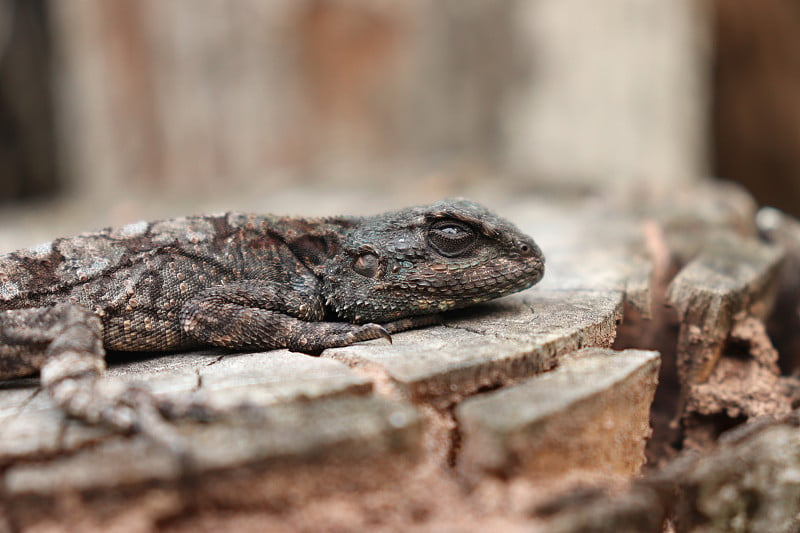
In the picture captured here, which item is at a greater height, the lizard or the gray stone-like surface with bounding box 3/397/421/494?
the lizard

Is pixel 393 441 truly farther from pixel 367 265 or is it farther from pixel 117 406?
pixel 367 265

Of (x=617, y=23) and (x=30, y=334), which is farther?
(x=617, y=23)

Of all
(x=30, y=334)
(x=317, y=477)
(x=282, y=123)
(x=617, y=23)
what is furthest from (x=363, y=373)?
(x=282, y=123)

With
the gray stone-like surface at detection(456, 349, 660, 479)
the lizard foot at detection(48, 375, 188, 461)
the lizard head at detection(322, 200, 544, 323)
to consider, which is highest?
the lizard head at detection(322, 200, 544, 323)

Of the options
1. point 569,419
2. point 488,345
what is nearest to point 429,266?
point 488,345

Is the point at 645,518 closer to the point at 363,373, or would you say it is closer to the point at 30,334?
the point at 363,373

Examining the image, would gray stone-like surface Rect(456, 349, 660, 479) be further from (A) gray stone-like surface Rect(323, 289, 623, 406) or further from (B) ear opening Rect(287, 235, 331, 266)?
(B) ear opening Rect(287, 235, 331, 266)

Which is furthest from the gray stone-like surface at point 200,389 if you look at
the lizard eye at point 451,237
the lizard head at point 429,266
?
the lizard eye at point 451,237

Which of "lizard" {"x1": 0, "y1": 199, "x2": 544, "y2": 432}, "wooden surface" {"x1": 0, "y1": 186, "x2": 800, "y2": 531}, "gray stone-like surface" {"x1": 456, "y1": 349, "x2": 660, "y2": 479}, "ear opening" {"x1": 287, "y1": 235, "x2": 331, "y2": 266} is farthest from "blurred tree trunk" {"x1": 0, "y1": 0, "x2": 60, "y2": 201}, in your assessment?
"gray stone-like surface" {"x1": 456, "y1": 349, "x2": 660, "y2": 479}
